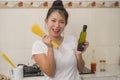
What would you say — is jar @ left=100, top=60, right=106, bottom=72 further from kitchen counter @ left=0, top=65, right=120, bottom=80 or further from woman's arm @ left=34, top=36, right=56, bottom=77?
woman's arm @ left=34, top=36, right=56, bottom=77

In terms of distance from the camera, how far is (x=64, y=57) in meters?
1.25

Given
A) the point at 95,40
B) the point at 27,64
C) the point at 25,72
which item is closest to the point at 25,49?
the point at 27,64

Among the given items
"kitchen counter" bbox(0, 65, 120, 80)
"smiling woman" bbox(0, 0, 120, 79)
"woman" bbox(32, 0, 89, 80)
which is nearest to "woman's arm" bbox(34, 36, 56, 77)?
"woman" bbox(32, 0, 89, 80)

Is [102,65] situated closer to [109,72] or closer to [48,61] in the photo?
[109,72]

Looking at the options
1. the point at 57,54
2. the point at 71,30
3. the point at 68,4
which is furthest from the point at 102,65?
the point at 57,54

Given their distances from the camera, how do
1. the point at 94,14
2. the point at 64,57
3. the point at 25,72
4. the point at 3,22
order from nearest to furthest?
the point at 64,57, the point at 25,72, the point at 3,22, the point at 94,14

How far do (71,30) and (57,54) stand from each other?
0.75 m

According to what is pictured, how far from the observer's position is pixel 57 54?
1.25m

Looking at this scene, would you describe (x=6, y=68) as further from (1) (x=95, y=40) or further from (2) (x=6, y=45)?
(1) (x=95, y=40)

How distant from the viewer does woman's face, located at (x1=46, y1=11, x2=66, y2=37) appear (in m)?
1.27

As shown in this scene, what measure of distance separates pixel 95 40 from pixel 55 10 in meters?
0.82

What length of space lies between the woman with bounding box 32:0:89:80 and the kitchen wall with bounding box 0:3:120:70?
0.62 meters

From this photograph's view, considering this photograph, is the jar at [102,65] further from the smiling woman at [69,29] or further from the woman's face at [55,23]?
the woman's face at [55,23]

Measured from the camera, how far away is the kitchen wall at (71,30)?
6.15 feet
